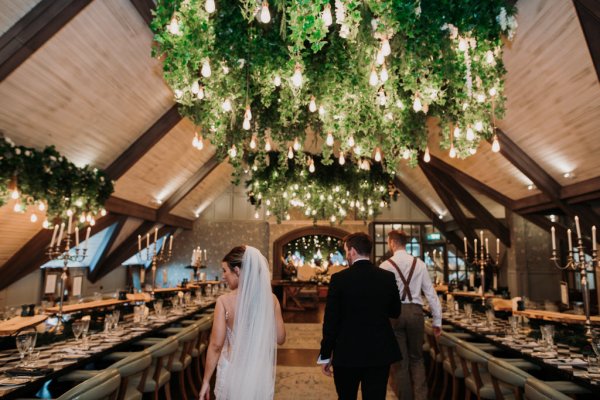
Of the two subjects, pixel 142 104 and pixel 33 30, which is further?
pixel 142 104

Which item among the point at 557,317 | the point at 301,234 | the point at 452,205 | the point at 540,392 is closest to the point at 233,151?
the point at 540,392

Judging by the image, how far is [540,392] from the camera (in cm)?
221

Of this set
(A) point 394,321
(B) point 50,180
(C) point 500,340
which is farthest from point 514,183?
Result: (B) point 50,180

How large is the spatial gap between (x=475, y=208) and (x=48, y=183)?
993 centimetres

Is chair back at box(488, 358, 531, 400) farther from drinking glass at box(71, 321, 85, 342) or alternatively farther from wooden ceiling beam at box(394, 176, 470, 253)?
wooden ceiling beam at box(394, 176, 470, 253)

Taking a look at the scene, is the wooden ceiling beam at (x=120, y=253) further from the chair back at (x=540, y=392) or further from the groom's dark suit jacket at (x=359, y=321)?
the chair back at (x=540, y=392)

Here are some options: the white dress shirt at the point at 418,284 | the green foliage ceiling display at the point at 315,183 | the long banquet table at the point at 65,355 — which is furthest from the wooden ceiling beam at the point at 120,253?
the white dress shirt at the point at 418,284

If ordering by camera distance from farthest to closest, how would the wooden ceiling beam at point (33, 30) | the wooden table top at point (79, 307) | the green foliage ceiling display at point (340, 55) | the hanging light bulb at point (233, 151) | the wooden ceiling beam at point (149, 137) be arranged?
the wooden ceiling beam at point (149, 137)
the wooden table top at point (79, 307)
the hanging light bulb at point (233, 151)
the wooden ceiling beam at point (33, 30)
the green foliage ceiling display at point (340, 55)

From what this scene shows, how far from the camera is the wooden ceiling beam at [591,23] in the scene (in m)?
4.08

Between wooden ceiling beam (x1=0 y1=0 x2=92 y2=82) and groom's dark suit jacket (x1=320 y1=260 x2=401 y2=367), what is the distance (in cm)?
404

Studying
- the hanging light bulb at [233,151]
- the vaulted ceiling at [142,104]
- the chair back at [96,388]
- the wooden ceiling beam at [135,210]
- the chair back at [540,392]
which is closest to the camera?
the chair back at [540,392]

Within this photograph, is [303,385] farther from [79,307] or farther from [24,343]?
[79,307]

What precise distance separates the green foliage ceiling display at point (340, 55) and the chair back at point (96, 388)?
87.6 inches

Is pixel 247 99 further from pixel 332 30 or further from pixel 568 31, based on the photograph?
pixel 568 31
